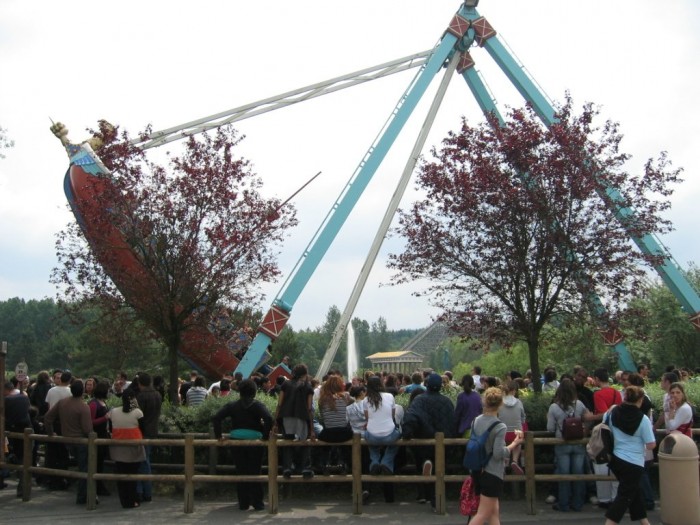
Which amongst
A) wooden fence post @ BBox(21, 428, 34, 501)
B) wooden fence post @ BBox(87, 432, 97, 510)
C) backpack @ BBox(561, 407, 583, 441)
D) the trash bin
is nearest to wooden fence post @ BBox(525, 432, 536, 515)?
backpack @ BBox(561, 407, 583, 441)

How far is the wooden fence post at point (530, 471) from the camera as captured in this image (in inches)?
387

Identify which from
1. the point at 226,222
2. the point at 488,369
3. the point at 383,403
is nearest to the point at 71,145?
the point at 226,222

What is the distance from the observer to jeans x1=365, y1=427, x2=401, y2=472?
10.1 metres

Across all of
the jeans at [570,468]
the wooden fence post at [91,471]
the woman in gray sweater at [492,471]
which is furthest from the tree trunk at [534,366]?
the wooden fence post at [91,471]

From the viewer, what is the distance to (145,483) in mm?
11172

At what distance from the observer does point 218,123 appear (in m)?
19.7

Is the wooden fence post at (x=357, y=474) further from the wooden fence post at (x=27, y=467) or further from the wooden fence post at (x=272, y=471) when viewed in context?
the wooden fence post at (x=27, y=467)

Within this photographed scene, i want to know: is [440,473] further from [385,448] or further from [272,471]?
[272,471]

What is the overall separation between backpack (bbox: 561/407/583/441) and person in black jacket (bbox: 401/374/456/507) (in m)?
1.44

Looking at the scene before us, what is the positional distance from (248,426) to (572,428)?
13.4 feet

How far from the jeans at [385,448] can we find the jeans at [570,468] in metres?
2.08

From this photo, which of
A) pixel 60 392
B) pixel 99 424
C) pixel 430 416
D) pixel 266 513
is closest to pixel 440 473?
pixel 430 416

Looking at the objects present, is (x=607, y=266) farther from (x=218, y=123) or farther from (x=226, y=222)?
(x=218, y=123)

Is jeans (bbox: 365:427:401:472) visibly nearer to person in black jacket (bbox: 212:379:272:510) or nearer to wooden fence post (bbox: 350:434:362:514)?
wooden fence post (bbox: 350:434:362:514)
